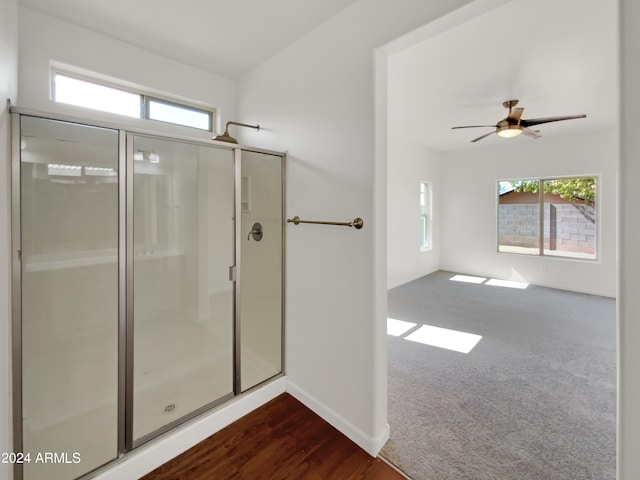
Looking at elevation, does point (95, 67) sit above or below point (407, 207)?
above

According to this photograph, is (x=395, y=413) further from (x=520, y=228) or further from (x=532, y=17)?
(x=520, y=228)

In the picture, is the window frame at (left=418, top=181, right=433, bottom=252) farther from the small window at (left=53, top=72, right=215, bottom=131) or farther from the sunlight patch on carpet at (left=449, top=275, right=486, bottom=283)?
the small window at (left=53, top=72, right=215, bottom=131)

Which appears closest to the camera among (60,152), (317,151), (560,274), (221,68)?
(60,152)

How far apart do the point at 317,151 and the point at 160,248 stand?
1403 mm

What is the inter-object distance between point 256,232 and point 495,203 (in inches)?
218

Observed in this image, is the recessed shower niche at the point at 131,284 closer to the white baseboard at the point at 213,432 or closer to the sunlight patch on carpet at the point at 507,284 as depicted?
the white baseboard at the point at 213,432

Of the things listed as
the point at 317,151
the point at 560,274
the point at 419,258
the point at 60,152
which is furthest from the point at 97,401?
the point at 560,274

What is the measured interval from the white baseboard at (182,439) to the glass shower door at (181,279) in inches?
3.8

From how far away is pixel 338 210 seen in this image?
6.14 ft

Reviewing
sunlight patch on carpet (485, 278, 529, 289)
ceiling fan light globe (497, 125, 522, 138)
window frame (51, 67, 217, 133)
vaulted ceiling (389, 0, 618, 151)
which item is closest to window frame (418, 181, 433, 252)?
sunlight patch on carpet (485, 278, 529, 289)

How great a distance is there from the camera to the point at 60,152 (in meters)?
1.65

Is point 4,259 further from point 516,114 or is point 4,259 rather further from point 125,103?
point 516,114

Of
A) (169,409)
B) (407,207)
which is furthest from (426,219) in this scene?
(169,409)
